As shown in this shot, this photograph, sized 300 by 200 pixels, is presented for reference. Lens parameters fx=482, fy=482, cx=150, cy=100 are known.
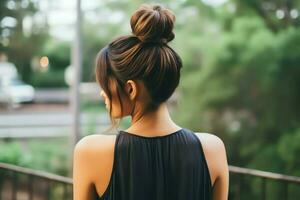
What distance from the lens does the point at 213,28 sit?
18.0ft

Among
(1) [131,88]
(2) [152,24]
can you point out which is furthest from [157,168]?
(2) [152,24]

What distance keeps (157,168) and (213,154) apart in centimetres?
12

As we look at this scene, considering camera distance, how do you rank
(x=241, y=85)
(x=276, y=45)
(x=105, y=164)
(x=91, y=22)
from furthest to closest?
(x=91, y=22), (x=241, y=85), (x=276, y=45), (x=105, y=164)

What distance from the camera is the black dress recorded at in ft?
2.95

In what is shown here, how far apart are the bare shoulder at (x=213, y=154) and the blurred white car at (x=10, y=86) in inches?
200

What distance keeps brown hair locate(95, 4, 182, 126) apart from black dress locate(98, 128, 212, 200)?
8cm

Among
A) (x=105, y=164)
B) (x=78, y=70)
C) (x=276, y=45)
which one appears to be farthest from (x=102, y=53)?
(x=276, y=45)

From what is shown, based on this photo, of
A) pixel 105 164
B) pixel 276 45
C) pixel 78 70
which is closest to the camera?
pixel 105 164

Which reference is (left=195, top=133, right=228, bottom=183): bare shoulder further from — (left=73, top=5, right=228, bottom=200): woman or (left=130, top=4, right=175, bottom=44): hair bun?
(left=130, top=4, right=175, bottom=44): hair bun

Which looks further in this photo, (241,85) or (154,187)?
(241,85)

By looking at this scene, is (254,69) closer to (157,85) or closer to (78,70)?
(78,70)

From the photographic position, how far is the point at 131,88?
91cm

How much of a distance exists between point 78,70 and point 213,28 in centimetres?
176

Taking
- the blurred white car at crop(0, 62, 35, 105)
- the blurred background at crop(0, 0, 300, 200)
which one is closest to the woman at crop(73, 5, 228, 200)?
the blurred background at crop(0, 0, 300, 200)
